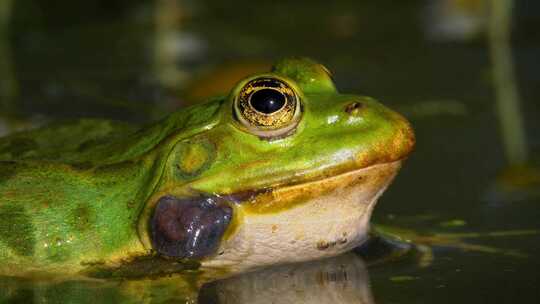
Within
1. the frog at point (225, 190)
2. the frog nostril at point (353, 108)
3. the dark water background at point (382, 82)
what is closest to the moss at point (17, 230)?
the frog at point (225, 190)

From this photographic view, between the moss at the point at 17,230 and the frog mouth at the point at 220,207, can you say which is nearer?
the frog mouth at the point at 220,207

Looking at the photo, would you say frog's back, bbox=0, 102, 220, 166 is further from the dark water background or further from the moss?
the dark water background

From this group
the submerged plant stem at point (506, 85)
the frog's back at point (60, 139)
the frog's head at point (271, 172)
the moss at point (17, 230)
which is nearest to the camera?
the frog's head at point (271, 172)

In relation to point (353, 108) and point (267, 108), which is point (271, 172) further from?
point (353, 108)

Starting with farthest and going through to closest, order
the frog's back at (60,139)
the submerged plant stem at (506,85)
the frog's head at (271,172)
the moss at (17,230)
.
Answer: the submerged plant stem at (506,85) → the frog's back at (60,139) → the moss at (17,230) → the frog's head at (271,172)

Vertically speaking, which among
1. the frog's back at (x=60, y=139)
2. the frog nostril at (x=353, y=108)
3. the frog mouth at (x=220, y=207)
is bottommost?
the frog mouth at (x=220, y=207)

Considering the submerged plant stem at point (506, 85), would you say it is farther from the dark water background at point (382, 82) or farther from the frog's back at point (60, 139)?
the frog's back at point (60, 139)
